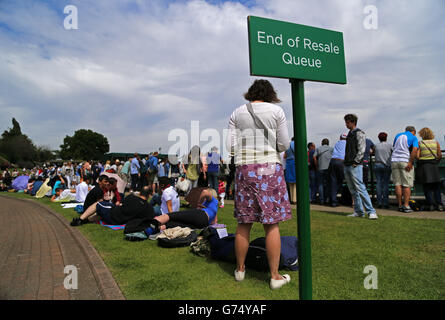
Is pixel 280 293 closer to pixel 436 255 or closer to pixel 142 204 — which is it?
pixel 436 255

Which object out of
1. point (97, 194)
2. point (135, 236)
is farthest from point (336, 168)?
point (97, 194)

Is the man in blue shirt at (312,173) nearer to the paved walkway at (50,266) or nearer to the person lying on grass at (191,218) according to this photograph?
the person lying on grass at (191,218)

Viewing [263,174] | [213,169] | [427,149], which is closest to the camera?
[263,174]

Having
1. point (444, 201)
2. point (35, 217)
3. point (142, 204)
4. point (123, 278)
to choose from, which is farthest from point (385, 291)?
point (35, 217)

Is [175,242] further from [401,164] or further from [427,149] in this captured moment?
[427,149]

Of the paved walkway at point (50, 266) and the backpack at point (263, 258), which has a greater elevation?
the backpack at point (263, 258)

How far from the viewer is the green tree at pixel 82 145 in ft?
273

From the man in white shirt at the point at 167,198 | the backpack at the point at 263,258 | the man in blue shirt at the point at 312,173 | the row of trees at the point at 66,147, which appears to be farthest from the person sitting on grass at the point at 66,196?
the row of trees at the point at 66,147

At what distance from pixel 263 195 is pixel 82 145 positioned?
90557mm

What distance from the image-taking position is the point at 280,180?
290 centimetres

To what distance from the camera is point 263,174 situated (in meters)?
2.82

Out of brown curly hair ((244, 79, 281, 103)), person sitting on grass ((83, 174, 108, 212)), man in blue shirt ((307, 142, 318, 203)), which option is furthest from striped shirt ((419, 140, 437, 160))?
person sitting on grass ((83, 174, 108, 212))

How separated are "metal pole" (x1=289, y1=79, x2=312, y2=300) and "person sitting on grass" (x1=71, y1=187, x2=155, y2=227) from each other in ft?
13.1

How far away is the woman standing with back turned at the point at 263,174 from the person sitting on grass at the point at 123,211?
3.10 metres
